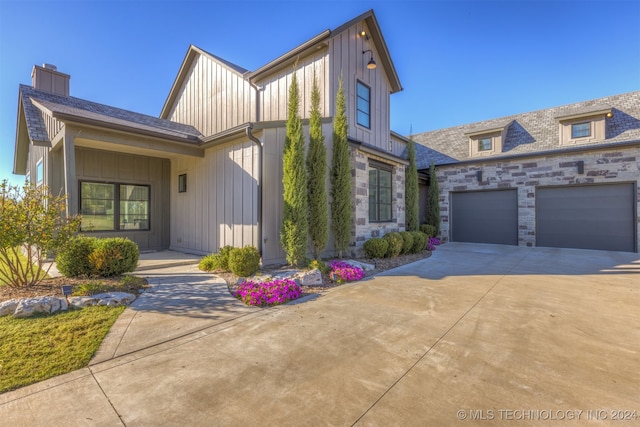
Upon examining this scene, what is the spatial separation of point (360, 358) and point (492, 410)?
1.11m

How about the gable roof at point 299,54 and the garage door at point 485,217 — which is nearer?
the gable roof at point 299,54

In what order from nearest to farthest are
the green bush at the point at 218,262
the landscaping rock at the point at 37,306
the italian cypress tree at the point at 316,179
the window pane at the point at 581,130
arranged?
the landscaping rock at the point at 37,306 → the green bush at the point at 218,262 → the italian cypress tree at the point at 316,179 → the window pane at the point at 581,130

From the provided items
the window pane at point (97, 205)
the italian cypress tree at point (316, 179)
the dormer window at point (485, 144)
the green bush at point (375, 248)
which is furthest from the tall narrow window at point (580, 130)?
→ the window pane at point (97, 205)

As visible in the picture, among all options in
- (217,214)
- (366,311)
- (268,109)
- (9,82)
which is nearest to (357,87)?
(268,109)

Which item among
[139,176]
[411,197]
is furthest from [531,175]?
[139,176]

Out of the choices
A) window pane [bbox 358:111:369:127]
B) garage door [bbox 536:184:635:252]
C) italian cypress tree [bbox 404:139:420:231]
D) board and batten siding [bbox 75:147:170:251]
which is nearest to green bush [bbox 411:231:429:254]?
italian cypress tree [bbox 404:139:420:231]

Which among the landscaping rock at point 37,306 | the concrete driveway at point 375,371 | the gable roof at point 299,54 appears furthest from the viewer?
the gable roof at point 299,54

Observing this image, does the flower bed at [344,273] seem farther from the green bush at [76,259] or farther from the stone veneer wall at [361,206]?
the green bush at [76,259]

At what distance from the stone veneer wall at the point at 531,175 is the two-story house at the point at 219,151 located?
4362mm

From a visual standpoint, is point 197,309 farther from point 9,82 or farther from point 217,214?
point 9,82

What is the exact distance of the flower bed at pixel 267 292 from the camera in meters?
4.35

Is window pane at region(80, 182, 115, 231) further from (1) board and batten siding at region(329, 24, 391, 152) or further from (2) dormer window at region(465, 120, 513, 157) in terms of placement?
(2) dormer window at region(465, 120, 513, 157)

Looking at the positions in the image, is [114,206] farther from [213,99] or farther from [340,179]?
[340,179]

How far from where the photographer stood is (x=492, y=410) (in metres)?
2.04
